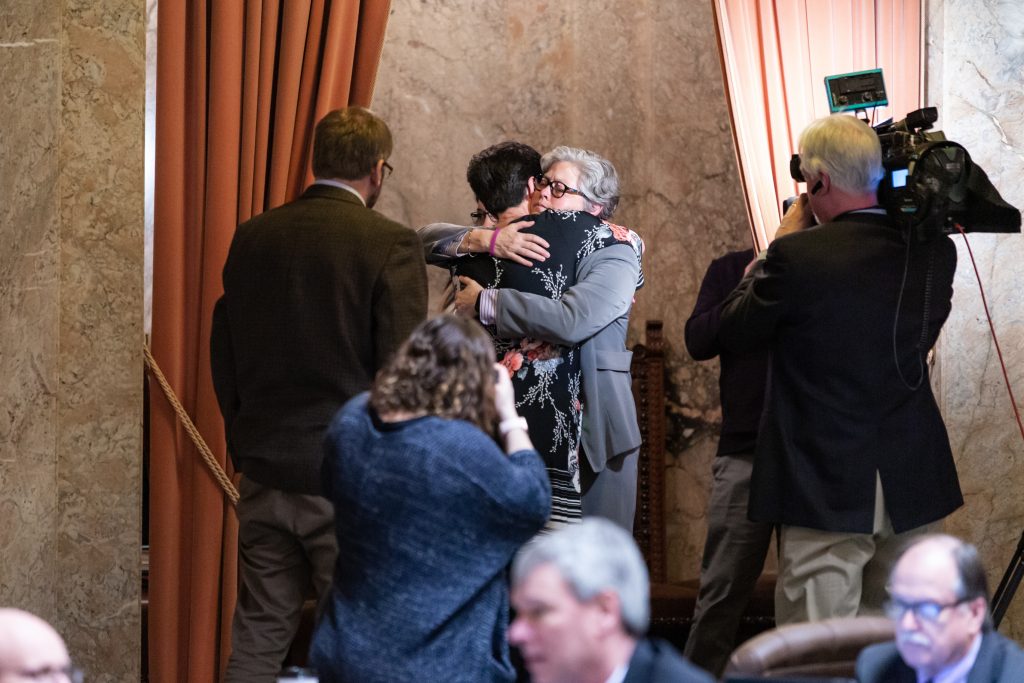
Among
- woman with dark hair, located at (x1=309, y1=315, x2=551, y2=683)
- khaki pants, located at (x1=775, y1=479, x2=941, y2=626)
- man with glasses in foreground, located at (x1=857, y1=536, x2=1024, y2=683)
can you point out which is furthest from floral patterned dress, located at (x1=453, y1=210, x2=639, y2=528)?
man with glasses in foreground, located at (x1=857, y1=536, x2=1024, y2=683)

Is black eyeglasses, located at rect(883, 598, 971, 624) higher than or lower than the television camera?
lower

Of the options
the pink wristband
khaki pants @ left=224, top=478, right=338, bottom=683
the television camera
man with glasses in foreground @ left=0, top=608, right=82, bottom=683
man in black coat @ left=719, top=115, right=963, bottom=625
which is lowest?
khaki pants @ left=224, top=478, right=338, bottom=683

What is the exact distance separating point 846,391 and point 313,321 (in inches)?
48.9

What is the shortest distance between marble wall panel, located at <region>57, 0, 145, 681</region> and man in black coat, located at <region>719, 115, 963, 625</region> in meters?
1.69

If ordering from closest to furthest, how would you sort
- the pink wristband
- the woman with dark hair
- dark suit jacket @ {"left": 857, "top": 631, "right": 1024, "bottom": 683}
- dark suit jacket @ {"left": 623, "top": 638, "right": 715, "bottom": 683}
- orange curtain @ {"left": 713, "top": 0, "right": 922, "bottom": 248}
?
dark suit jacket @ {"left": 623, "top": 638, "right": 715, "bottom": 683} → dark suit jacket @ {"left": 857, "top": 631, "right": 1024, "bottom": 683} → the woman with dark hair → the pink wristband → orange curtain @ {"left": 713, "top": 0, "right": 922, "bottom": 248}

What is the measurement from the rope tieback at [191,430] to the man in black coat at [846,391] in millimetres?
1479

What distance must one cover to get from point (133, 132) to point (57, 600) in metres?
1.28

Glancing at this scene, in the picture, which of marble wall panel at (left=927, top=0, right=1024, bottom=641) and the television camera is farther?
marble wall panel at (left=927, top=0, right=1024, bottom=641)

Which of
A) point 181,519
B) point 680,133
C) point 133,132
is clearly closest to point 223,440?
point 181,519

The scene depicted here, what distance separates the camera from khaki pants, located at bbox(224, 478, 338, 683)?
307 cm

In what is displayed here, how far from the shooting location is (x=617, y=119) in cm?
547

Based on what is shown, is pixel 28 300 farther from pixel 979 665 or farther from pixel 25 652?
pixel 979 665

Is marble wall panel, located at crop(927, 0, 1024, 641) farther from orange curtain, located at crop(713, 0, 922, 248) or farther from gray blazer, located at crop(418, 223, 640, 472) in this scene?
gray blazer, located at crop(418, 223, 640, 472)

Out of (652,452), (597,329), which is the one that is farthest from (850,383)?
(652,452)
